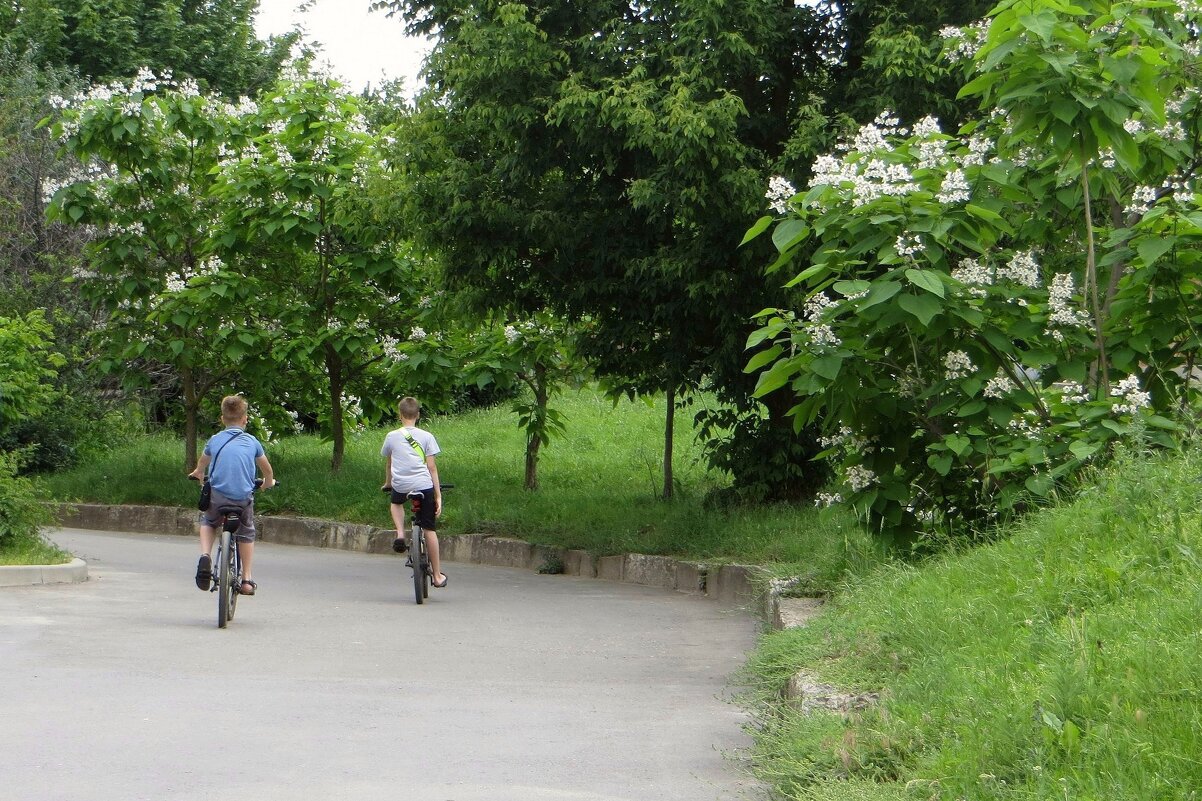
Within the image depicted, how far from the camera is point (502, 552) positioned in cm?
1659

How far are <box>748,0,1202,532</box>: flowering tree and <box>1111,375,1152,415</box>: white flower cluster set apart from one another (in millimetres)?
13

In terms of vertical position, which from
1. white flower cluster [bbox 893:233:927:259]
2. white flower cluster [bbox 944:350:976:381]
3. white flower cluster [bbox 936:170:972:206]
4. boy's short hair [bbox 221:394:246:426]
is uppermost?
white flower cluster [bbox 936:170:972:206]

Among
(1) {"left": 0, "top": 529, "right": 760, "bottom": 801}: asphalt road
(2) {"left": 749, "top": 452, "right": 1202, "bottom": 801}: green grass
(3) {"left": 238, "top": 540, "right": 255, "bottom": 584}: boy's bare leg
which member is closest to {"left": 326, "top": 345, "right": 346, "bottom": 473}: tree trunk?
(1) {"left": 0, "top": 529, "right": 760, "bottom": 801}: asphalt road

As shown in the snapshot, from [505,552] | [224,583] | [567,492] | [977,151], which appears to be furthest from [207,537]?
[567,492]

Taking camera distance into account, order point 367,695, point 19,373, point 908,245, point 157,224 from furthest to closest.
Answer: point 157,224 < point 19,373 < point 908,245 < point 367,695

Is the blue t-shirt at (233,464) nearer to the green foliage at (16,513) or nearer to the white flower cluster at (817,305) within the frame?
the green foliage at (16,513)

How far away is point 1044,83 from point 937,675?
3877 mm

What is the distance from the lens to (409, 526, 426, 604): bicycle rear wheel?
42.0ft

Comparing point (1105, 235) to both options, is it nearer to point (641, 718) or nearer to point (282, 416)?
point (641, 718)

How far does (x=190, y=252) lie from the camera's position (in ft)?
69.8

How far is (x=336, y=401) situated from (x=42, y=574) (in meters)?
8.16

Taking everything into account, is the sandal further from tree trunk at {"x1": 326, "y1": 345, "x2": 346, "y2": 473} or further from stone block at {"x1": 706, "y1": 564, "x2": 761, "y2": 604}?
tree trunk at {"x1": 326, "y1": 345, "x2": 346, "y2": 473}

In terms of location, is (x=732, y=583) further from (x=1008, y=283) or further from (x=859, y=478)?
(x=1008, y=283)

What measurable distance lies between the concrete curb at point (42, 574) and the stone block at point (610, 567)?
506 cm
